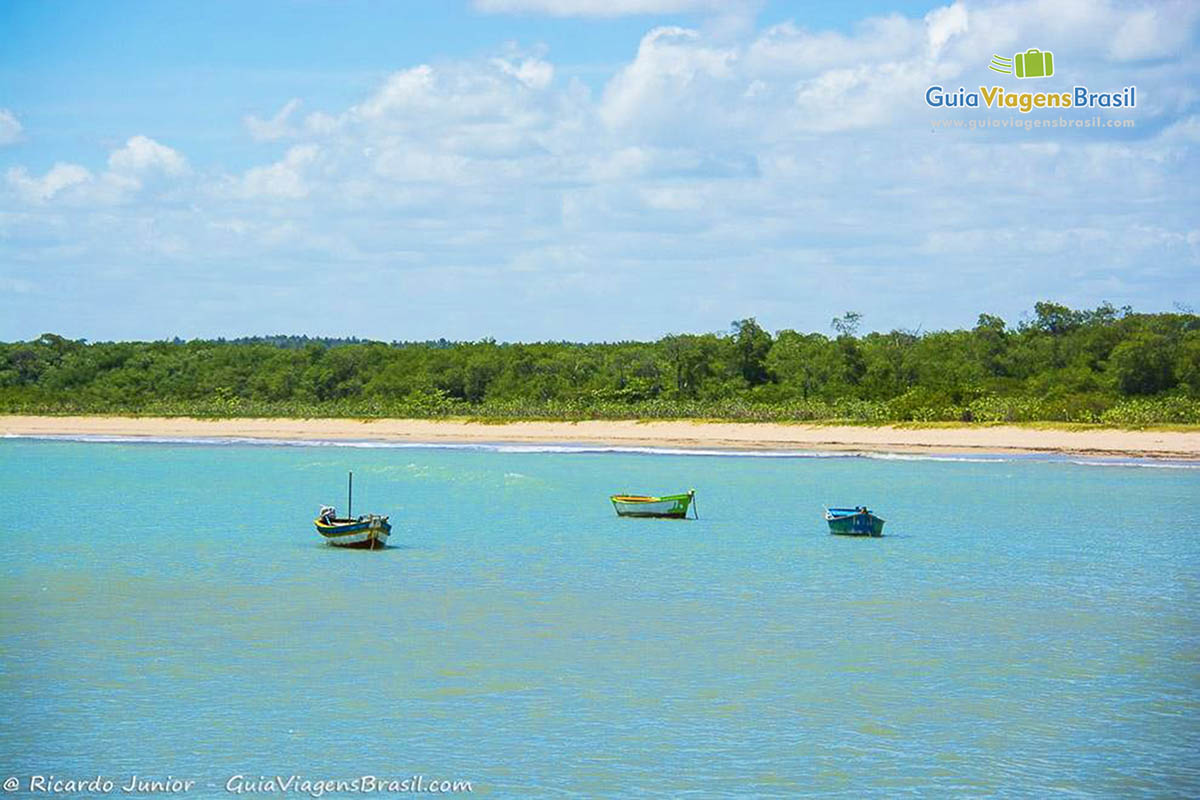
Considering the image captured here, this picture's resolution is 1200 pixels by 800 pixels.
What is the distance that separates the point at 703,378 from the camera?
288 ft

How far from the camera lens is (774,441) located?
2783 inches

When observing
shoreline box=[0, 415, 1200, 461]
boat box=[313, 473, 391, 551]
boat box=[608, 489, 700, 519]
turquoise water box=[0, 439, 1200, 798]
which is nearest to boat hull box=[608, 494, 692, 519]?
boat box=[608, 489, 700, 519]

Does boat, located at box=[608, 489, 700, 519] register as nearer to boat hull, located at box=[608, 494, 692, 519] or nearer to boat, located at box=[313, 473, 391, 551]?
boat hull, located at box=[608, 494, 692, 519]

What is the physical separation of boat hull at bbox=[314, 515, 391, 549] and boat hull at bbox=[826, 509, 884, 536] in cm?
1126

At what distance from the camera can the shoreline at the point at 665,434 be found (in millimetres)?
62125

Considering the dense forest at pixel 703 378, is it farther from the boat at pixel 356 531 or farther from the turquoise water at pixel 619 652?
the boat at pixel 356 531

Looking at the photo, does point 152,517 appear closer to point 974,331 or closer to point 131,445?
point 131,445

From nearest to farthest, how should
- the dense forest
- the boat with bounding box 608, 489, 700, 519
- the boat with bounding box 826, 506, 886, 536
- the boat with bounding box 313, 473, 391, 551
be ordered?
the boat with bounding box 313, 473, 391, 551 → the boat with bounding box 826, 506, 886, 536 → the boat with bounding box 608, 489, 700, 519 → the dense forest

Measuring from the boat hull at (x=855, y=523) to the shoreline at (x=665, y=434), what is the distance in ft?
94.6

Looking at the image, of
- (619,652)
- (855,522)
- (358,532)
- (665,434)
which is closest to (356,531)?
(358,532)

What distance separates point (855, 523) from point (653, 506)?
6.83 m

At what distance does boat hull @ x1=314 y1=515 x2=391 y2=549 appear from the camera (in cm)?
3183

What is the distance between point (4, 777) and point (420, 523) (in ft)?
80.5

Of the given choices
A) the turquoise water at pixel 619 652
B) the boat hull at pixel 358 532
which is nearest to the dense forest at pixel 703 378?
the turquoise water at pixel 619 652
